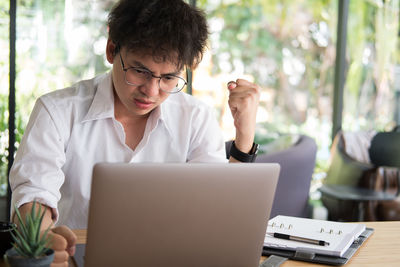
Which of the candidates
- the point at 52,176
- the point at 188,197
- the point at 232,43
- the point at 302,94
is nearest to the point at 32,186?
the point at 52,176

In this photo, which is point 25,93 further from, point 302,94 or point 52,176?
point 302,94

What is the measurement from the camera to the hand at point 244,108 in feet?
6.43

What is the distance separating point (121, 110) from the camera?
6.36 ft

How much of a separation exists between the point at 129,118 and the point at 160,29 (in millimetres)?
385

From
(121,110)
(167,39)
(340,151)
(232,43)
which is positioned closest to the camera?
(167,39)

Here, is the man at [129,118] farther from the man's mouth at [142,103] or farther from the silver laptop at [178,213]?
the silver laptop at [178,213]

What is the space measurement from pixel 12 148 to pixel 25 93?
0.37m

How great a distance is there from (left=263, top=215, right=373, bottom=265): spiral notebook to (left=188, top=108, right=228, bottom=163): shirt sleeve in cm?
37

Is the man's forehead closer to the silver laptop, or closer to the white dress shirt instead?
the white dress shirt

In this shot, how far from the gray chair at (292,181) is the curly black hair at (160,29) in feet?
5.25

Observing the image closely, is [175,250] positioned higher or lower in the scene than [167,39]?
lower

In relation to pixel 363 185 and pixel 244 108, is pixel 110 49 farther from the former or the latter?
pixel 363 185

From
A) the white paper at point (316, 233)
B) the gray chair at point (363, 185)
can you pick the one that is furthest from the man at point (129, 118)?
the gray chair at point (363, 185)

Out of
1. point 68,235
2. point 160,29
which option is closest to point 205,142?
point 160,29
